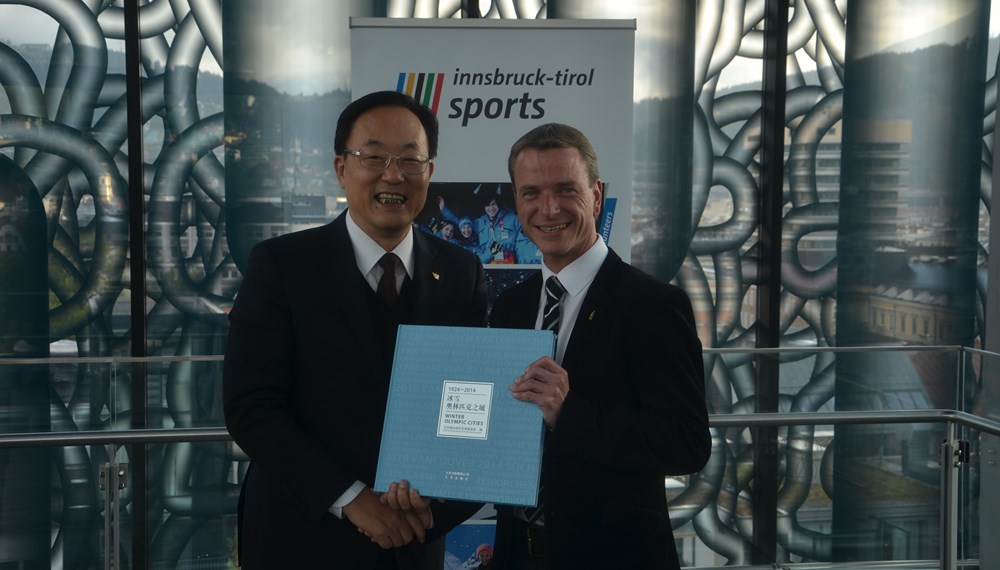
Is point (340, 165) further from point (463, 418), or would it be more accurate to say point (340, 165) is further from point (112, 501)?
point (112, 501)

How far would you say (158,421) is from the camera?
3848 mm

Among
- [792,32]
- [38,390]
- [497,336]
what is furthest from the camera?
[792,32]

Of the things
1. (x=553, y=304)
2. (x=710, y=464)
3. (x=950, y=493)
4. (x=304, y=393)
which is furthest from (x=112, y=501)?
(x=950, y=493)

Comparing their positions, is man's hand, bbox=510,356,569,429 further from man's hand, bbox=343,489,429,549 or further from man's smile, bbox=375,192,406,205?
man's smile, bbox=375,192,406,205

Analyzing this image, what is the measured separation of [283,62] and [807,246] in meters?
3.14

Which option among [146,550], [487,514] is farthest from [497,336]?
[146,550]

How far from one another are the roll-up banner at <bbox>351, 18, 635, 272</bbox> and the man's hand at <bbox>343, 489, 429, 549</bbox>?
257 cm

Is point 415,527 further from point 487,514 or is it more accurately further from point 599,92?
point 599,92

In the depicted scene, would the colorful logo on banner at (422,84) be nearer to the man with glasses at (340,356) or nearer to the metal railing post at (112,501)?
the metal railing post at (112,501)

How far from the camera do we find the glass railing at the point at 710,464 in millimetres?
3434

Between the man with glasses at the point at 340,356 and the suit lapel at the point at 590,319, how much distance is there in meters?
0.29

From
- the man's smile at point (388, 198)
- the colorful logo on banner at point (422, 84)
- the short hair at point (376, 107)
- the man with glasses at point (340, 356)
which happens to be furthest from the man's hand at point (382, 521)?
the colorful logo on banner at point (422, 84)

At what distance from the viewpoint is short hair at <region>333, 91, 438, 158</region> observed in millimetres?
1861

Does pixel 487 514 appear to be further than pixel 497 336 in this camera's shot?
Yes
